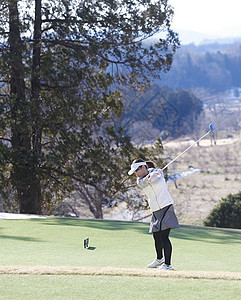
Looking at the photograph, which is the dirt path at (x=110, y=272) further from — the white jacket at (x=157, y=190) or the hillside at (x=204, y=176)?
the hillside at (x=204, y=176)

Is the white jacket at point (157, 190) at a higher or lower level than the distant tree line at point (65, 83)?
lower

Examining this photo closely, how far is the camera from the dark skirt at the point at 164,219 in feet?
23.7

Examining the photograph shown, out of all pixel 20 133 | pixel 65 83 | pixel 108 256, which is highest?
pixel 65 83

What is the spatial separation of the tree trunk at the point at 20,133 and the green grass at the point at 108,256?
694cm

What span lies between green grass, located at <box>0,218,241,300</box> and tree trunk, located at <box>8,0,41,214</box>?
6.94 meters

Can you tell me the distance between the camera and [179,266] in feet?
25.0

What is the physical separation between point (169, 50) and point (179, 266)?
17.8m

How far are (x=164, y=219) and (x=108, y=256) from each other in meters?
1.65

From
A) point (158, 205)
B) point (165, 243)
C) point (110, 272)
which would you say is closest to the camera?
point (110, 272)

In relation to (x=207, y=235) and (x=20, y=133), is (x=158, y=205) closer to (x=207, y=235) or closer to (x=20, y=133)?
(x=207, y=235)

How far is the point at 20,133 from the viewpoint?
846 inches

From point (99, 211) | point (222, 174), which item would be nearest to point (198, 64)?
point (222, 174)


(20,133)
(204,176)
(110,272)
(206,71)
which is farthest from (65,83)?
(206,71)

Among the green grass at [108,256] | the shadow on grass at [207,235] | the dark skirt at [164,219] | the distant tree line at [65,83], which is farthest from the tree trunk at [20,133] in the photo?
the dark skirt at [164,219]
